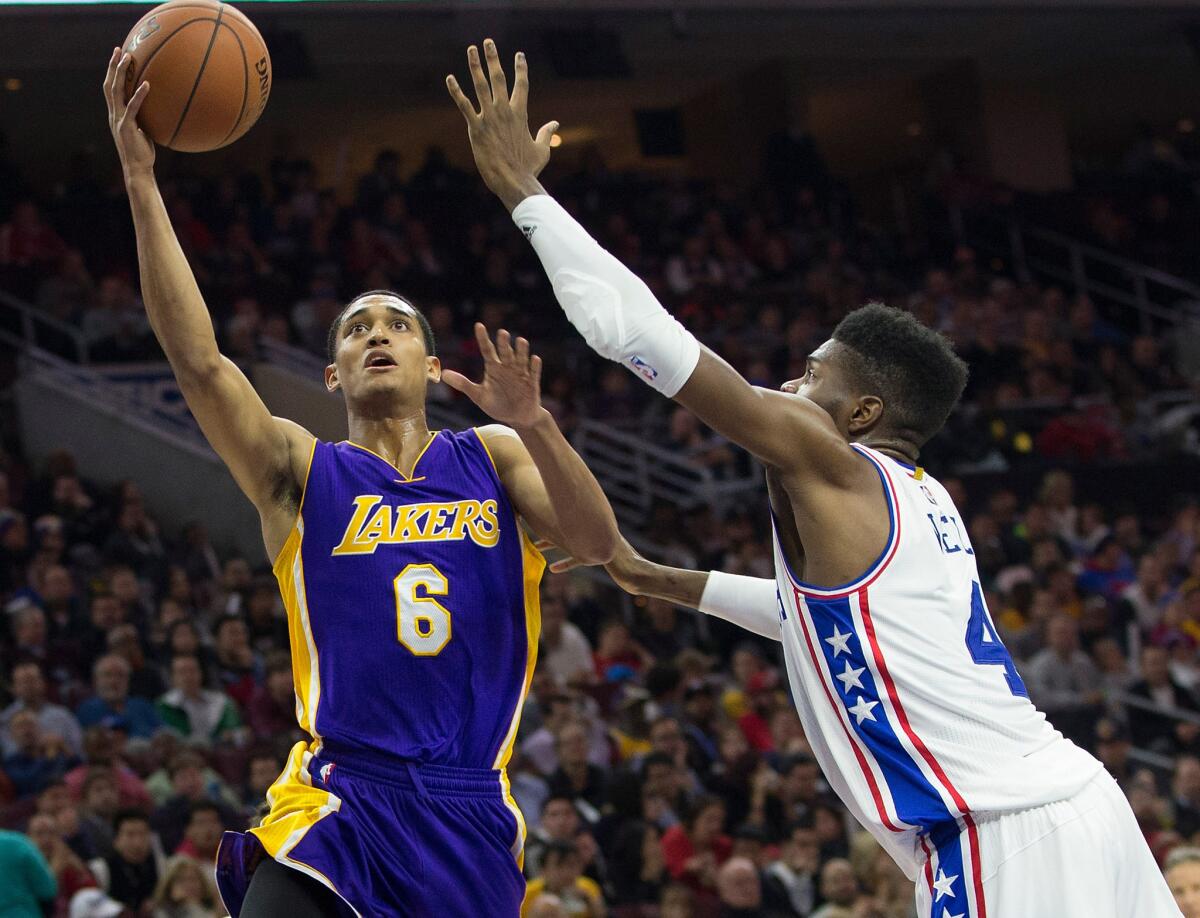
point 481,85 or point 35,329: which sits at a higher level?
point 35,329

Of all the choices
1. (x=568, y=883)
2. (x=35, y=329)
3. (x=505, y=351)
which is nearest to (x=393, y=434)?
(x=505, y=351)

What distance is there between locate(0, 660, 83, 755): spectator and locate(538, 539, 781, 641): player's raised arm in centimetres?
527

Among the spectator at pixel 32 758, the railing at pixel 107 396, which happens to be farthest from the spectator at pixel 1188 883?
the railing at pixel 107 396

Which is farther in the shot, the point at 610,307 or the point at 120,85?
the point at 120,85

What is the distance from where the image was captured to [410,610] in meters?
3.75

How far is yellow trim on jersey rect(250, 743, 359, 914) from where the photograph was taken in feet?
11.6

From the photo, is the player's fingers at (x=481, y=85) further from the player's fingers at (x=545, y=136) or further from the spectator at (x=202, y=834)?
the spectator at (x=202, y=834)

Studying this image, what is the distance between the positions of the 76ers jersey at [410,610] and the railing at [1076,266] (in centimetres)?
1447

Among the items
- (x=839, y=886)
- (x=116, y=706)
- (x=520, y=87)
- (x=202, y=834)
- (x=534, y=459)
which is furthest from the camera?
(x=116, y=706)

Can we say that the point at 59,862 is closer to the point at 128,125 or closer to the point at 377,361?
the point at 377,361

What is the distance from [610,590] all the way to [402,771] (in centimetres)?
863

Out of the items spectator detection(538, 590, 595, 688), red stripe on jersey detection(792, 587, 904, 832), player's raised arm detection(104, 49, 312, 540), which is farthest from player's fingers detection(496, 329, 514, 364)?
spectator detection(538, 590, 595, 688)

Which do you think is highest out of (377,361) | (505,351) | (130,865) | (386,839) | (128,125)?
(128,125)

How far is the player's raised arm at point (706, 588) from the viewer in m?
4.24
